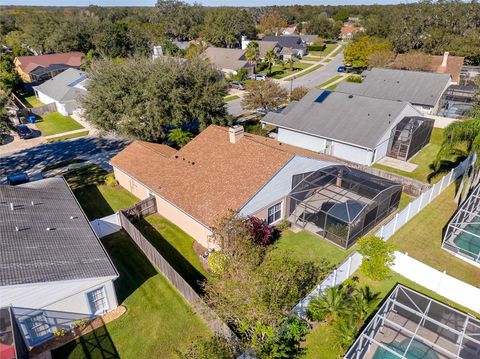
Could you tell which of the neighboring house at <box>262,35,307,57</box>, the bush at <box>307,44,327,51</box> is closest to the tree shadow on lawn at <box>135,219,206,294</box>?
the neighboring house at <box>262,35,307,57</box>

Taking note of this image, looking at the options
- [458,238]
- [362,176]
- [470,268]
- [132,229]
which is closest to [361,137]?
[362,176]

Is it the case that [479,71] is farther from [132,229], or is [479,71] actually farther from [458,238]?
[132,229]

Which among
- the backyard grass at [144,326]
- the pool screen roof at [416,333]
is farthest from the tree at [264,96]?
the pool screen roof at [416,333]

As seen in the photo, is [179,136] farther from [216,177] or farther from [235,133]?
[216,177]

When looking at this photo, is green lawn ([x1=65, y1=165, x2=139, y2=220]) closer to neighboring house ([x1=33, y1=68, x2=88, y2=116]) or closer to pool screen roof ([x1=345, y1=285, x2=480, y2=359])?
neighboring house ([x1=33, y1=68, x2=88, y2=116])

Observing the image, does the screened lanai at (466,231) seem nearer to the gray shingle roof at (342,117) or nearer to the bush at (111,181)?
the gray shingle roof at (342,117)
